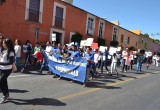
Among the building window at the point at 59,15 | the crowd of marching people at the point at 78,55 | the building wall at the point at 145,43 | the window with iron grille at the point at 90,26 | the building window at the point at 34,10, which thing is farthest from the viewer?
the building wall at the point at 145,43

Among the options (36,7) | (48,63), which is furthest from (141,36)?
(48,63)

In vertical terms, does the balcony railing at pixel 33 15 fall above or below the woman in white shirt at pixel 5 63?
above

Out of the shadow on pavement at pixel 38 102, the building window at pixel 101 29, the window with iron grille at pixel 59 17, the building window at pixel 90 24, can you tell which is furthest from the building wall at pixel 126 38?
the shadow on pavement at pixel 38 102

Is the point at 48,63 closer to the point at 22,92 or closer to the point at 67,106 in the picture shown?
the point at 22,92

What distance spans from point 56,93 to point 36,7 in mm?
15104

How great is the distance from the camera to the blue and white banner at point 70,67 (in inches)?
418

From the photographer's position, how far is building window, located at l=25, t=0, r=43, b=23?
2134 centimetres

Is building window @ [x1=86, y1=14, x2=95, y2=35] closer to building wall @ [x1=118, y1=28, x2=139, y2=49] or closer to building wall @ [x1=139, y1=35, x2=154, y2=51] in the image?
building wall @ [x1=118, y1=28, x2=139, y2=49]

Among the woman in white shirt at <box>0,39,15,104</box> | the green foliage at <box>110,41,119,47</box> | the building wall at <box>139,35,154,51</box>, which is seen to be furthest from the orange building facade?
the building wall at <box>139,35,154,51</box>

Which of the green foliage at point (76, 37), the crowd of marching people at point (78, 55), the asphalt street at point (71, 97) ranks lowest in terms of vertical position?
the asphalt street at point (71, 97)

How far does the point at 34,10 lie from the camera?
22.1 metres

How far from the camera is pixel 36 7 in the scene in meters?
22.4

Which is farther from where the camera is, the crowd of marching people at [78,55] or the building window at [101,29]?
the building window at [101,29]

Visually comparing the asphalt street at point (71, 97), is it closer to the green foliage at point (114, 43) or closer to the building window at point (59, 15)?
the building window at point (59, 15)
